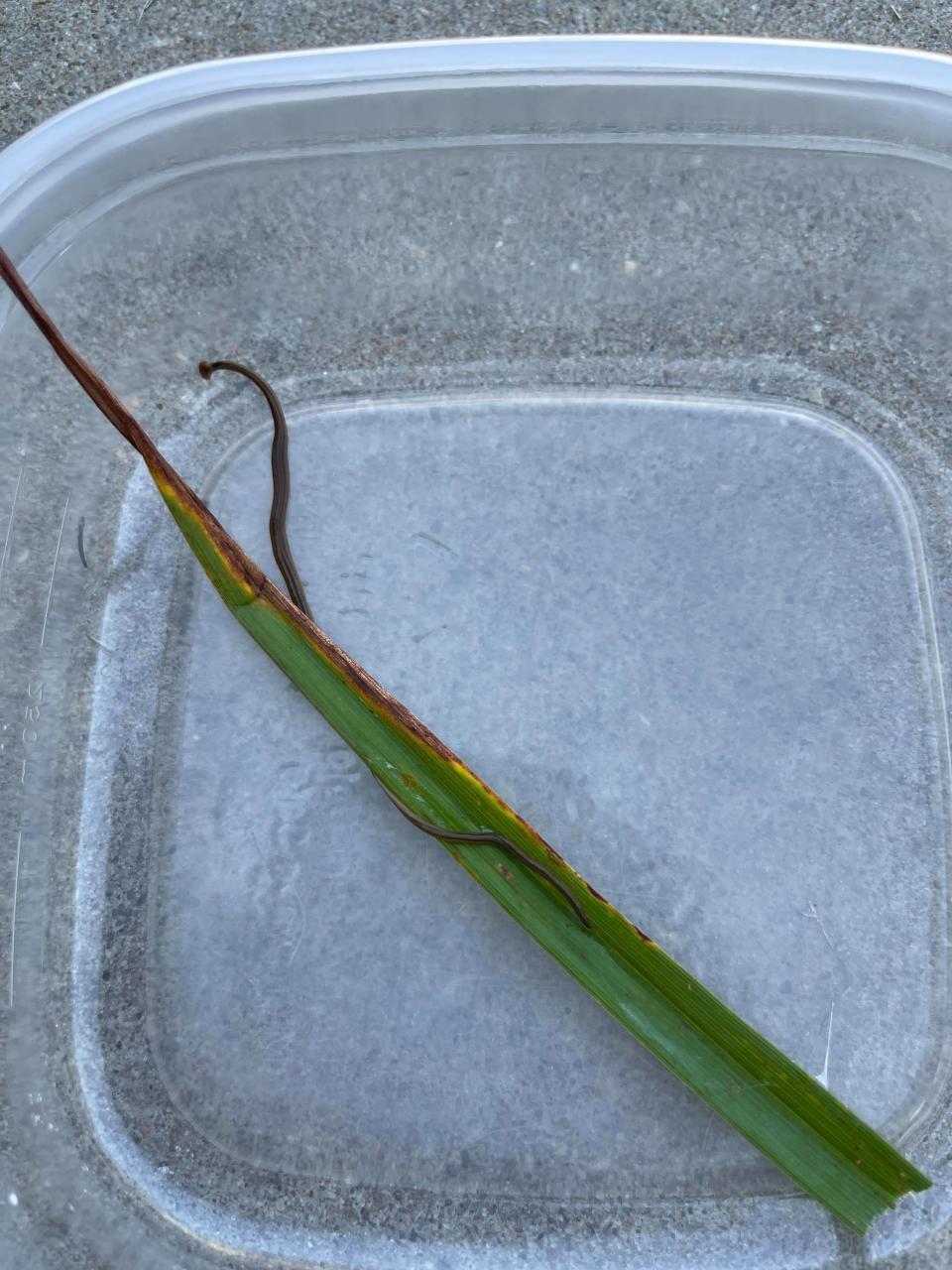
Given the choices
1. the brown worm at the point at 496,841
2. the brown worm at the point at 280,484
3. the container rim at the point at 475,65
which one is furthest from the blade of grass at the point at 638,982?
the container rim at the point at 475,65

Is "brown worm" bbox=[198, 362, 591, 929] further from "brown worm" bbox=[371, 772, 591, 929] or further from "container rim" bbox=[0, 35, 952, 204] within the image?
"container rim" bbox=[0, 35, 952, 204]

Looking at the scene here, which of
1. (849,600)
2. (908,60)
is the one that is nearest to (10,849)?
(849,600)

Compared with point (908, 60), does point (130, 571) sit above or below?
below

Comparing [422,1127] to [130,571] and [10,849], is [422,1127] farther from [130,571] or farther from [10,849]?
[130,571]

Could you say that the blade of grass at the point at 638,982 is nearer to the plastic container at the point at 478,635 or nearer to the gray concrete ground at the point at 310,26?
the plastic container at the point at 478,635

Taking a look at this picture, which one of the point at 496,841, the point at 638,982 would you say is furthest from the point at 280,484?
the point at 638,982

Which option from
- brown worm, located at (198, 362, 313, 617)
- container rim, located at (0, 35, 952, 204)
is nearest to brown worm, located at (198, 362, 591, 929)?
brown worm, located at (198, 362, 313, 617)

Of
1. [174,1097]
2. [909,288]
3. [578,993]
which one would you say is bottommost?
[174,1097]
